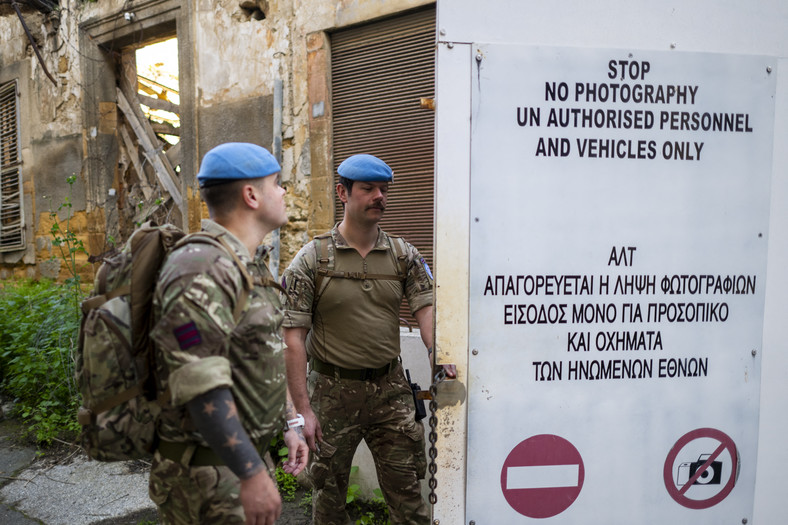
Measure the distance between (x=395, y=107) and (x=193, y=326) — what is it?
3.32m

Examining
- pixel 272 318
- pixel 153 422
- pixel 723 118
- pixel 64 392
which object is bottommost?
pixel 64 392

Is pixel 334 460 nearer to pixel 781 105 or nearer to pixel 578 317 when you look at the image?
pixel 578 317

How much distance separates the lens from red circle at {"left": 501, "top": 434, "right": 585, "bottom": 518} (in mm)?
1677

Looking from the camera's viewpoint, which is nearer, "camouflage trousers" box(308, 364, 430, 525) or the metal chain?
the metal chain

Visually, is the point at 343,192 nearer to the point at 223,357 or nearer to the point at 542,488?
Answer: the point at 223,357

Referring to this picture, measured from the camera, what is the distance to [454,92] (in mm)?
1605

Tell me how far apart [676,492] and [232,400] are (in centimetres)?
135

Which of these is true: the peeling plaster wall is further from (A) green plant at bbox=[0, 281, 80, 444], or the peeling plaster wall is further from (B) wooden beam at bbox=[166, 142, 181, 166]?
(A) green plant at bbox=[0, 281, 80, 444]

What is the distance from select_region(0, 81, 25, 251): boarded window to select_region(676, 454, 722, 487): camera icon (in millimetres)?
8409

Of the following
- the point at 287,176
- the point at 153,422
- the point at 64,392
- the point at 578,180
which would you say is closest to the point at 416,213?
the point at 287,176

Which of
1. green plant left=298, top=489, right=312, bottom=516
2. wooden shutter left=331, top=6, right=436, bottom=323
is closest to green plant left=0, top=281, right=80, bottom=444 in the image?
green plant left=298, top=489, right=312, bottom=516

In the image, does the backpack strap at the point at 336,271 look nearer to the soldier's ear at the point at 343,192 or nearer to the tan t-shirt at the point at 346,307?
the tan t-shirt at the point at 346,307

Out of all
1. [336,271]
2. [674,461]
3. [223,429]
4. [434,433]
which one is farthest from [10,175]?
[674,461]

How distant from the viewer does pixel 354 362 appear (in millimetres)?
2629
